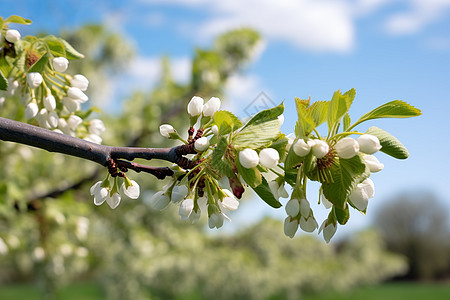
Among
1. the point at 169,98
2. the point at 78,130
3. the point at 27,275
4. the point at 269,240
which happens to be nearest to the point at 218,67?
the point at 169,98

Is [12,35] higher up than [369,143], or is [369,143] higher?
[369,143]

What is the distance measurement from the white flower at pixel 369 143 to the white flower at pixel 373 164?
38mm

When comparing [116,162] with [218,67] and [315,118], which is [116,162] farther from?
[218,67]

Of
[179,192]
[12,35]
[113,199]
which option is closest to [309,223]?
[179,192]

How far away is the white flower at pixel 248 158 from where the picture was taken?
0.69m

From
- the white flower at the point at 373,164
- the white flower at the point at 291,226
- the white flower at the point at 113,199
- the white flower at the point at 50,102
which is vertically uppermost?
the white flower at the point at 373,164

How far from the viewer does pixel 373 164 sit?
2.40 feet

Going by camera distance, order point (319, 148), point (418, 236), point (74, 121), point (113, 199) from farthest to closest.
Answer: point (418, 236), point (74, 121), point (113, 199), point (319, 148)

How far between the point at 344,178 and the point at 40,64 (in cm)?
84

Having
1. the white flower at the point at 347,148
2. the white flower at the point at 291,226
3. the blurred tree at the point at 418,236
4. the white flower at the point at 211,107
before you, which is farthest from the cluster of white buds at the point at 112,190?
the blurred tree at the point at 418,236

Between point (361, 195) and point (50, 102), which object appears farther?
point (50, 102)

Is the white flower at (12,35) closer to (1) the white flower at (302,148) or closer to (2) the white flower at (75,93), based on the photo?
(2) the white flower at (75,93)

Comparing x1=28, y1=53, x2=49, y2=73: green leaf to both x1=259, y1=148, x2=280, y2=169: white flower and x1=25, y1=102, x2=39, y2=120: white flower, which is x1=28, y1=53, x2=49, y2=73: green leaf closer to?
x1=25, y1=102, x2=39, y2=120: white flower

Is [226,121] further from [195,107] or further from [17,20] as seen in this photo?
[17,20]
